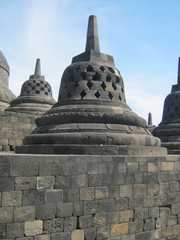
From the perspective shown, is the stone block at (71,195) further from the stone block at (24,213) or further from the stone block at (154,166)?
the stone block at (154,166)

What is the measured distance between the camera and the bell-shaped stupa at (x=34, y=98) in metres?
12.1

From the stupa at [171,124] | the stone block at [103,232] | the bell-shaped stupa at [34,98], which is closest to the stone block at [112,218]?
the stone block at [103,232]

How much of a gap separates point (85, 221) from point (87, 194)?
0.46 metres

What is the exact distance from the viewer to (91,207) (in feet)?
15.3

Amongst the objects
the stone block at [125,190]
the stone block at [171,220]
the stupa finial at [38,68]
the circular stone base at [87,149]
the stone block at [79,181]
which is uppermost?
the stupa finial at [38,68]

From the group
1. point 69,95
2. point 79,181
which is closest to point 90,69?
point 69,95

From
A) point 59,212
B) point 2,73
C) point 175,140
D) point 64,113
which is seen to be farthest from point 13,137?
point 2,73

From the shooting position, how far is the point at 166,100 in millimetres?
11844

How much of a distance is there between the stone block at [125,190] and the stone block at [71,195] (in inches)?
36.4

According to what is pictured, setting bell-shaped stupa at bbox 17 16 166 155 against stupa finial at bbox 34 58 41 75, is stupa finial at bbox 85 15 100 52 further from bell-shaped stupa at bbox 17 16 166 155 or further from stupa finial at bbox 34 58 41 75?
stupa finial at bbox 34 58 41 75

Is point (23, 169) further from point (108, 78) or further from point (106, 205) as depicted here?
point (108, 78)

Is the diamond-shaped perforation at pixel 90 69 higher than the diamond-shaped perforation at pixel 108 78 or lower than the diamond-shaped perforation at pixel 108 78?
higher

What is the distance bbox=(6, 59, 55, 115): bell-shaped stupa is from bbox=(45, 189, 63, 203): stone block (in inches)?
309

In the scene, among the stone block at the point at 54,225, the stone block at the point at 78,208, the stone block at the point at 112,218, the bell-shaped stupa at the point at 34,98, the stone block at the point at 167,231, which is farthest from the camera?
the bell-shaped stupa at the point at 34,98
